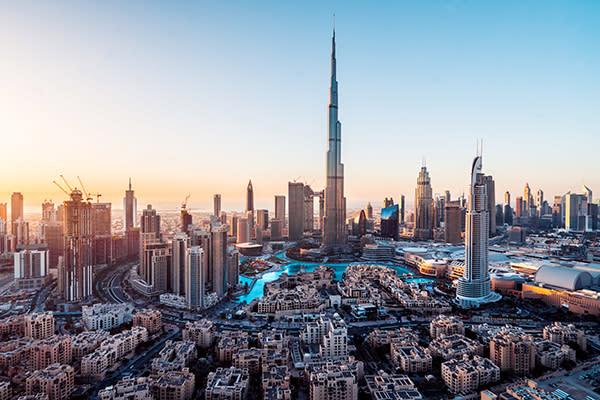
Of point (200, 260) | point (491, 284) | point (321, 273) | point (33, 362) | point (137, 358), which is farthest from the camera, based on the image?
point (321, 273)

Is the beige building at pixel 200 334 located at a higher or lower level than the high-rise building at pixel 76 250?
lower

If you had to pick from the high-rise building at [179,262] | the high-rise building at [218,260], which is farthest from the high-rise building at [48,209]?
the high-rise building at [218,260]

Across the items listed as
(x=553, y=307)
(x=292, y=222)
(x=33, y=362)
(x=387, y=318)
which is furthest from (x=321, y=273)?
(x=292, y=222)

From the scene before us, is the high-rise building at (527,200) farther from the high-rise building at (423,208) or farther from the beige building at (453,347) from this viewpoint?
the beige building at (453,347)

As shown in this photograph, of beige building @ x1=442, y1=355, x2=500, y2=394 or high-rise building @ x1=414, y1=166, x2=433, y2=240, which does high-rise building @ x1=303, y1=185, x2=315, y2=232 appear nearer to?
high-rise building @ x1=414, y1=166, x2=433, y2=240

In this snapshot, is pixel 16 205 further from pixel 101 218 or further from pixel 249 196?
pixel 249 196

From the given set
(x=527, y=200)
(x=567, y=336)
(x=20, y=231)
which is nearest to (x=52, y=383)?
(x=567, y=336)

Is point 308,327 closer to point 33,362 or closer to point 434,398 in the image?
point 434,398
